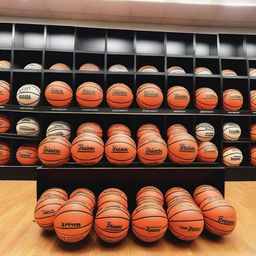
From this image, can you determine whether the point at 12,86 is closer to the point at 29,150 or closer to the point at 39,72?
the point at 39,72

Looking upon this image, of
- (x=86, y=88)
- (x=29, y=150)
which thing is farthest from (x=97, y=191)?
(x=29, y=150)

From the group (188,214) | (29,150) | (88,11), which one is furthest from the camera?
(88,11)

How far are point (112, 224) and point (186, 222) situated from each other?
49cm

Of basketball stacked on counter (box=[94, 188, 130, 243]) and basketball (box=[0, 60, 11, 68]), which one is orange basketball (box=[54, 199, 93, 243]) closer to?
basketball stacked on counter (box=[94, 188, 130, 243])

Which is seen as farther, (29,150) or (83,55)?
(83,55)

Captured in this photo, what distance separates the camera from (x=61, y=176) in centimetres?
164

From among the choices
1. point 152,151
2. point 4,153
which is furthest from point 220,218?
point 4,153

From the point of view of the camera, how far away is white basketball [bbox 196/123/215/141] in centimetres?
285

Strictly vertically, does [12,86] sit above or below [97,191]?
above

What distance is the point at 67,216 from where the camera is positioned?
4.02 feet

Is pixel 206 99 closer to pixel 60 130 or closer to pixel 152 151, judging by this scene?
pixel 152 151

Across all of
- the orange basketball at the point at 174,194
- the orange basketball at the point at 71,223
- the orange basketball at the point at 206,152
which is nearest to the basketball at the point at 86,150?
the orange basketball at the point at 71,223

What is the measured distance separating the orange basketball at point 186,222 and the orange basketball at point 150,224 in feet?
0.25

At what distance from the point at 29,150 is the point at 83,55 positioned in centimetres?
166
